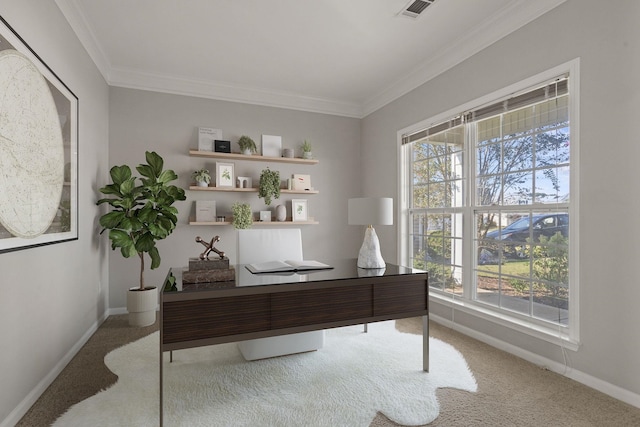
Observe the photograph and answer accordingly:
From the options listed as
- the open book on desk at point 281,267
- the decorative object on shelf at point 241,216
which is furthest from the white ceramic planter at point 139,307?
the open book on desk at point 281,267

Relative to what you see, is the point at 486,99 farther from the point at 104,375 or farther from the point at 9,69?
the point at 104,375

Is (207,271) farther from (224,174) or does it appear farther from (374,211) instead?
(224,174)

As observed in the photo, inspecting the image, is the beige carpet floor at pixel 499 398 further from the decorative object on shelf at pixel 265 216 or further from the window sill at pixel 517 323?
the decorative object on shelf at pixel 265 216

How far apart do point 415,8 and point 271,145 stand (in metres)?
2.37

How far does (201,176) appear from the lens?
158 inches

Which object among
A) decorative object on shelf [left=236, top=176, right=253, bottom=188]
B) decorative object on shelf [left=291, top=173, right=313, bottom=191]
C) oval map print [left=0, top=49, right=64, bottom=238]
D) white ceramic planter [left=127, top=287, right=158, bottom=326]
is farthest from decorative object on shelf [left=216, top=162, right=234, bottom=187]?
oval map print [left=0, top=49, right=64, bottom=238]

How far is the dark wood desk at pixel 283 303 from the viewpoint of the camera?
172cm

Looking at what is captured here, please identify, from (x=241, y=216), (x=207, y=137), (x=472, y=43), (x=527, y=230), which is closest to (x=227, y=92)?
(x=207, y=137)

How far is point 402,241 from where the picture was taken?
4129 mm

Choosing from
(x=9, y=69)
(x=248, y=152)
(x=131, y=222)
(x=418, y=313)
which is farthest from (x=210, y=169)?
(x=418, y=313)

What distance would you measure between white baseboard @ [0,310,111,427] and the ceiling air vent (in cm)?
353

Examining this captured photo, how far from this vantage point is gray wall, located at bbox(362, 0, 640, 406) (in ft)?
6.61

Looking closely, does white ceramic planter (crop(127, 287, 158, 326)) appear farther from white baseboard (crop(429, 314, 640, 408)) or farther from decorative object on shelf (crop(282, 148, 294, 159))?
white baseboard (crop(429, 314, 640, 408))

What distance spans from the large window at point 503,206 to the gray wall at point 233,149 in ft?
4.06
